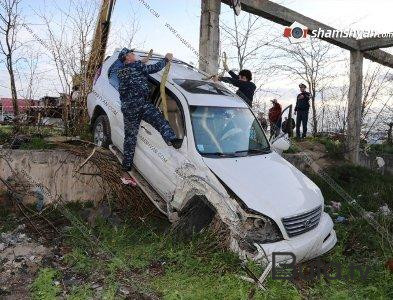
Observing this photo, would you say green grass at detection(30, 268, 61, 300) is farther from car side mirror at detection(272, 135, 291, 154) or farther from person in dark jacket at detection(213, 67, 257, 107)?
person in dark jacket at detection(213, 67, 257, 107)

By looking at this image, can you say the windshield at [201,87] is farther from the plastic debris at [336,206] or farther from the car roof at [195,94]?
the plastic debris at [336,206]

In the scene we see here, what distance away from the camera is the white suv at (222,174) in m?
4.76

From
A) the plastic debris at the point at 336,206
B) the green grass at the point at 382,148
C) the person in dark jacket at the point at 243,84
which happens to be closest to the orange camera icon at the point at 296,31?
the person in dark jacket at the point at 243,84

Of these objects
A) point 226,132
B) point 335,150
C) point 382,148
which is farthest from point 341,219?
point 382,148

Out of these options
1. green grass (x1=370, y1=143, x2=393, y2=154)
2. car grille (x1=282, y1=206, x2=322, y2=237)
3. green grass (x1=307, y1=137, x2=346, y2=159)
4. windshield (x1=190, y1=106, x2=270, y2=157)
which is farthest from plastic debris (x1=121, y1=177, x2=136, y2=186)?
green grass (x1=370, y1=143, x2=393, y2=154)

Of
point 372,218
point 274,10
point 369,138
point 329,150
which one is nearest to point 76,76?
point 274,10

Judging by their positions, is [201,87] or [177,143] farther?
[201,87]

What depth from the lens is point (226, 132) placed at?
19.4ft

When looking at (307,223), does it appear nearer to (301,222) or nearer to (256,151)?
(301,222)

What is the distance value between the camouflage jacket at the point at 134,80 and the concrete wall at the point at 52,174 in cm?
158

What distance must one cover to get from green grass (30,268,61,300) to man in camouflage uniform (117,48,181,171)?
216cm

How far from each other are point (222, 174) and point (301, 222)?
3.69 ft

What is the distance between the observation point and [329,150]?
11570 mm

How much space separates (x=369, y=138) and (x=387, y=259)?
36.1 ft
